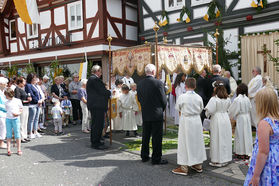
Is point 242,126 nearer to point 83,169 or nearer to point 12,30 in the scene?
point 83,169

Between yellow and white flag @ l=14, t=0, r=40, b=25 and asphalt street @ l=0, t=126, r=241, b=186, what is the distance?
11.7 metres

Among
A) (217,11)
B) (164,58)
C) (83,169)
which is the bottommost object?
(83,169)

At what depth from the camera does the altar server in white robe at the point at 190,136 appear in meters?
4.81

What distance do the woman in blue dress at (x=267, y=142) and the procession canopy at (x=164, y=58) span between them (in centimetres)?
462

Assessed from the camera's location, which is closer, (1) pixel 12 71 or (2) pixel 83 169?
(2) pixel 83 169

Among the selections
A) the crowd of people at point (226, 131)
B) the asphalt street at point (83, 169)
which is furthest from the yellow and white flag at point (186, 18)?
the asphalt street at point (83, 169)

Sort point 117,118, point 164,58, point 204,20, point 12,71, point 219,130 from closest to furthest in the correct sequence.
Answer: point 219,130 → point 164,58 → point 117,118 → point 204,20 → point 12,71

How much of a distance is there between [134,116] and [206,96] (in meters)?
2.20

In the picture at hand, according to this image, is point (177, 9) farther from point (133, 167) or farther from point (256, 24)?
point (133, 167)

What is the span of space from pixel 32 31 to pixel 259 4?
14.6 metres

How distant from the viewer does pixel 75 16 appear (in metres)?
→ 15.8

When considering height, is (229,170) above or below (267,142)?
below

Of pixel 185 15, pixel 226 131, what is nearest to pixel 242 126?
pixel 226 131

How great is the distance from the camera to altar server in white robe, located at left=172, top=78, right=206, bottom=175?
15.8ft
